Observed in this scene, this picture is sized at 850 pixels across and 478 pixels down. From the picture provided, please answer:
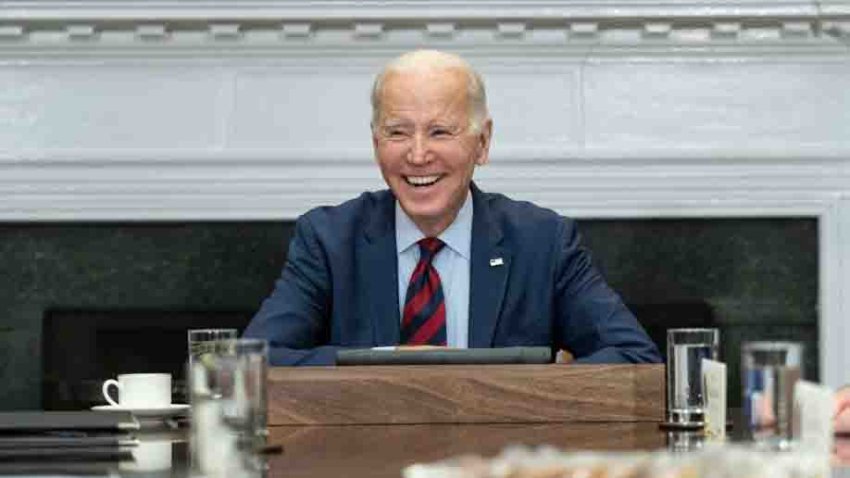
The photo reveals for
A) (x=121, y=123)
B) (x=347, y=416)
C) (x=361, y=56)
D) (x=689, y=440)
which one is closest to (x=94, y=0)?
(x=121, y=123)

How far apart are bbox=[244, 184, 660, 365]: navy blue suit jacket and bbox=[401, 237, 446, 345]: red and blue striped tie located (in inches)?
1.0

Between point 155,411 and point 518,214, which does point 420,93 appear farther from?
point 155,411

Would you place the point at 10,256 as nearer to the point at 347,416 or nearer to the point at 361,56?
the point at 361,56

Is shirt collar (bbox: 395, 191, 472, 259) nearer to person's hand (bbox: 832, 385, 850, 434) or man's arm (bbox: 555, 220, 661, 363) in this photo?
man's arm (bbox: 555, 220, 661, 363)

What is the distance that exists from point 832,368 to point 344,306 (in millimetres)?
1875

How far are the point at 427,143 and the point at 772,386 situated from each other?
5.62 feet

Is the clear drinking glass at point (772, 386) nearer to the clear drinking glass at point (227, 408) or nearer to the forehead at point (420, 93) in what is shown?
the clear drinking glass at point (227, 408)

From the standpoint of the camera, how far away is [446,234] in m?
3.11

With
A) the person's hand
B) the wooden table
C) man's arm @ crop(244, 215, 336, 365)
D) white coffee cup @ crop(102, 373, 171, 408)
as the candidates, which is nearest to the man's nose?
man's arm @ crop(244, 215, 336, 365)

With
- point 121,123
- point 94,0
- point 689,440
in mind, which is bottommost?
point 689,440

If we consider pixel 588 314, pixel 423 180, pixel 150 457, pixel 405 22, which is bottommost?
pixel 150 457

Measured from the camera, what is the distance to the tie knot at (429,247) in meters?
3.07

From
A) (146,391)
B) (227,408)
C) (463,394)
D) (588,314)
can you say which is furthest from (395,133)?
(227,408)

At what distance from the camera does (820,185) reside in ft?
14.7
